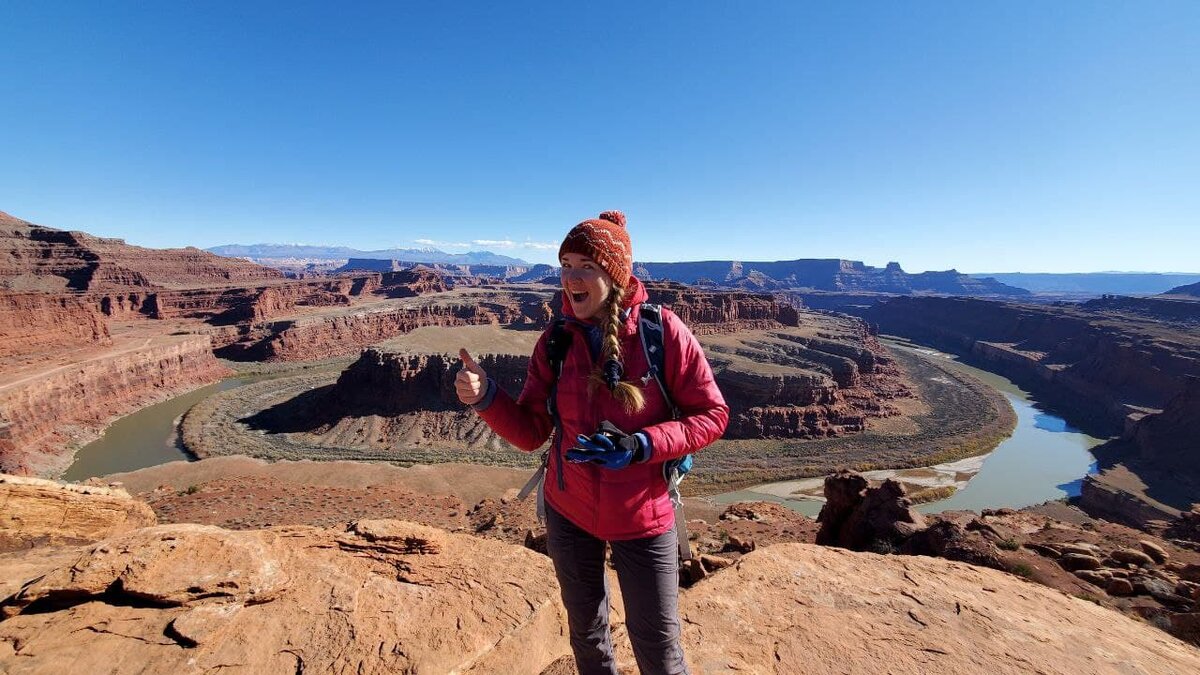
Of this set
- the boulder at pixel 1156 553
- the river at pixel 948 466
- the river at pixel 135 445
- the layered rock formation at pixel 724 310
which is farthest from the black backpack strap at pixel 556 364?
the layered rock formation at pixel 724 310

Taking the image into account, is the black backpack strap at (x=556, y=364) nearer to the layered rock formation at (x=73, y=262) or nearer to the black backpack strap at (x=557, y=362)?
the black backpack strap at (x=557, y=362)

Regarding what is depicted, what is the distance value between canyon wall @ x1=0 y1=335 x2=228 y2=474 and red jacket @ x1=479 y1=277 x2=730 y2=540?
3075 centimetres

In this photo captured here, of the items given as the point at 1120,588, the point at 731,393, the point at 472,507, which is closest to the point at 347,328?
the point at 731,393

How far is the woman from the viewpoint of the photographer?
2227 mm

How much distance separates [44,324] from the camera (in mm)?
35812

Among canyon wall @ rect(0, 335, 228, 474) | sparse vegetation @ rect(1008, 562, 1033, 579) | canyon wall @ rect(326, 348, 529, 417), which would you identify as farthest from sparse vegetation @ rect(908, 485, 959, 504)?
canyon wall @ rect(0, 335, 228, 474)

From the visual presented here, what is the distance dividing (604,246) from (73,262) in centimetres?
9248

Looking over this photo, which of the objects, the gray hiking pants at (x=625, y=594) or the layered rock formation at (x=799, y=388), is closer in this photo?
the gray hiking pants at (x=625, y=594)

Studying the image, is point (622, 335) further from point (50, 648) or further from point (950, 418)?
point (950, 418)

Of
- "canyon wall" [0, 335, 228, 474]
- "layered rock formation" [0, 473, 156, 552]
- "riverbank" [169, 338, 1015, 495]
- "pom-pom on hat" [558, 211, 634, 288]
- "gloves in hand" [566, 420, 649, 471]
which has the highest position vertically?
"pom-pom on hat" [558, 211, 634, 288]

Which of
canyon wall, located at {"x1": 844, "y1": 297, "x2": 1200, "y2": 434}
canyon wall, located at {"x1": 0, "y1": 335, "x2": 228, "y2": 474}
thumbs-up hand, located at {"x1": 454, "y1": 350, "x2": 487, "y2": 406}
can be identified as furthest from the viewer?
canyon wall, located at {"x1": 844, "y1": 297, "x2": 1200, "y2": 434}

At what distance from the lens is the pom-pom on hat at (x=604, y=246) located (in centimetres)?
239

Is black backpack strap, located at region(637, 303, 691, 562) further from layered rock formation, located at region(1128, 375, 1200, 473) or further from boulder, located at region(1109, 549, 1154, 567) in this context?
layered rock formation, located at region(1128, 375, 1200, 473)

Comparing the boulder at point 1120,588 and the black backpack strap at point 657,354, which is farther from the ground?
the black backpack strap at point 657,354
